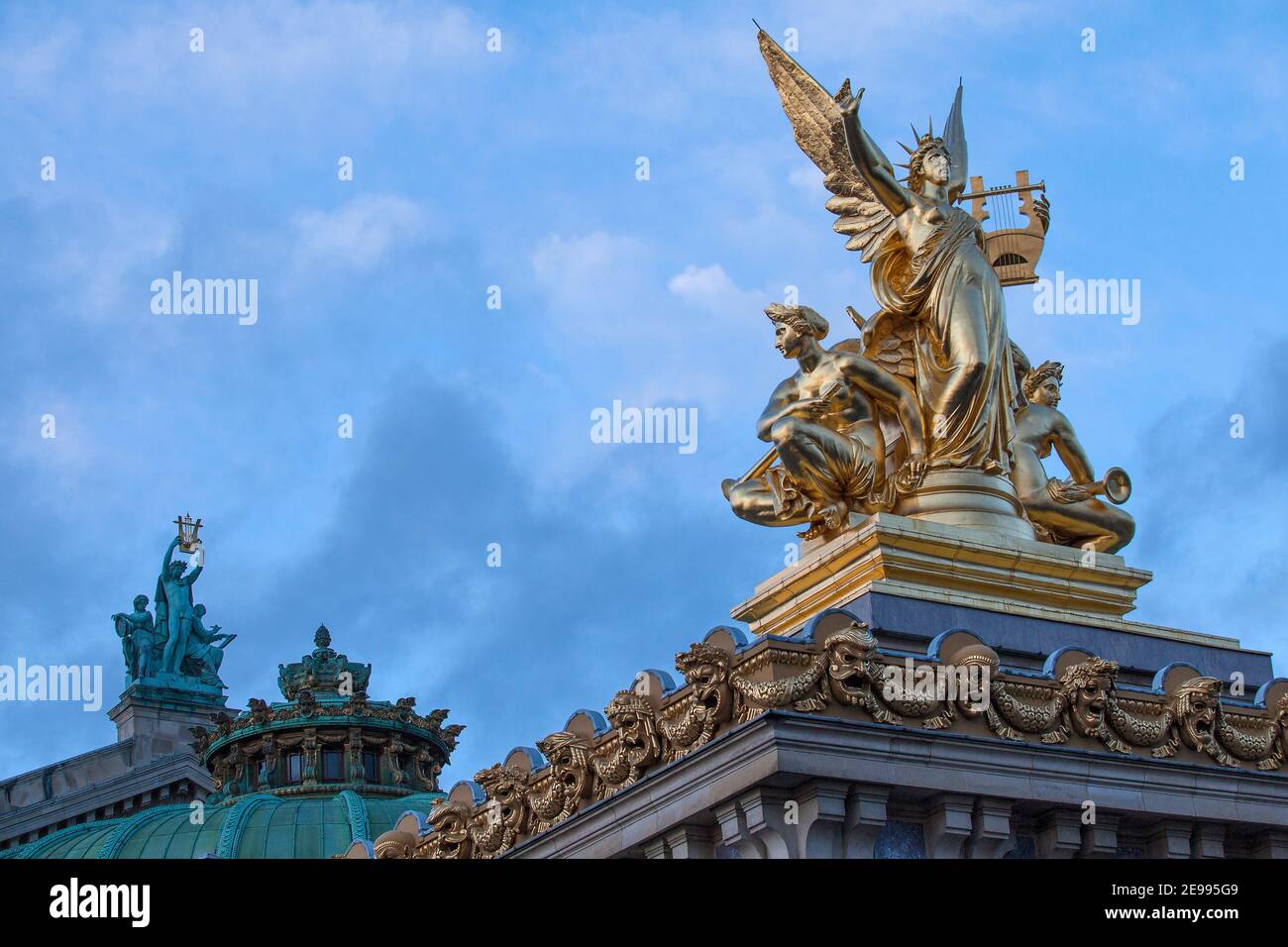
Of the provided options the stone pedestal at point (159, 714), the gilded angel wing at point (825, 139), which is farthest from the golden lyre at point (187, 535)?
the gilded angel wing at point (825, 139)

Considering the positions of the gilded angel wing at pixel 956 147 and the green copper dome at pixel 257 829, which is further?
the green copper dome at pixel 257 829

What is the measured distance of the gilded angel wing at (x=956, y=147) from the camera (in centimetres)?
2839

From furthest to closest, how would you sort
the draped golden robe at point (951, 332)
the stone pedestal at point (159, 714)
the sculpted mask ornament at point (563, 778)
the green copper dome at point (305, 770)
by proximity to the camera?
the stone pedestal at point (159, 714) < the green copper dome at point (305, 770) < the draped golden robe at point (951, 332) < the sculpted mask ornament at point (563, 778)

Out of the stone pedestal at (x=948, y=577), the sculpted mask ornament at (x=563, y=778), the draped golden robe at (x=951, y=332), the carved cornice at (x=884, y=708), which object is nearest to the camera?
the carved cornice at (x=884, y=708)

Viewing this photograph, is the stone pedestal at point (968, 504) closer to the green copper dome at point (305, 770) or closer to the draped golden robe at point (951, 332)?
the draped golden robe at point (951, 332)

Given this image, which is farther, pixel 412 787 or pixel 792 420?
pixel 412 787

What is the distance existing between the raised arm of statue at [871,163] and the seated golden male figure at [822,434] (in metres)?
1.73

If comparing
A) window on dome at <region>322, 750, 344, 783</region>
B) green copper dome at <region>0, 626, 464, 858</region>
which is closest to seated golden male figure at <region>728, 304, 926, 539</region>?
green copper dome at <region>0, 626, 464, 858</region>

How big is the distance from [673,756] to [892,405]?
6.01 m
